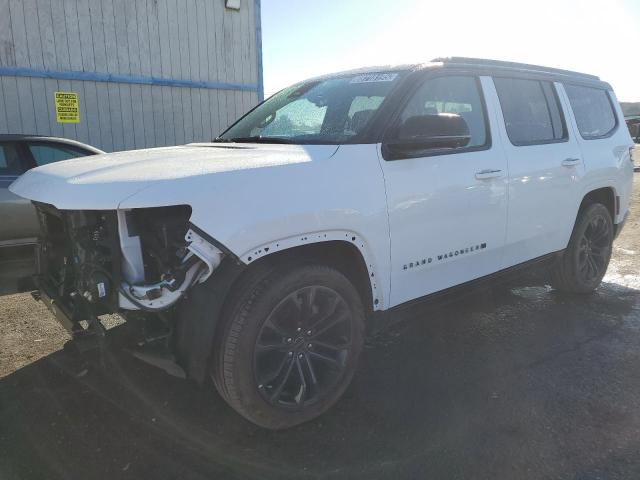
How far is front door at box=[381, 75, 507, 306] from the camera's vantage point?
292cm

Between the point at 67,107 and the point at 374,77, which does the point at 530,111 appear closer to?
the point at 374,77

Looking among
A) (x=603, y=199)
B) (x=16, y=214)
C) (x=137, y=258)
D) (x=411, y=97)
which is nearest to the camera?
(x=137, y=258)

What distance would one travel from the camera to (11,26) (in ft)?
25.1

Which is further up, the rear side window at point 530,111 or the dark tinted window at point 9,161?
the rear side window at point 530,111

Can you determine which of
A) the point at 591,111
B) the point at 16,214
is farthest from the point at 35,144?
the point at 591,111

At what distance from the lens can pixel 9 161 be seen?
5402mm

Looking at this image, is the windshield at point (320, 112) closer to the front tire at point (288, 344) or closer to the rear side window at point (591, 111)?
the front tire at point (288, 344)

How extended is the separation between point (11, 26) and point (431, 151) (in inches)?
293

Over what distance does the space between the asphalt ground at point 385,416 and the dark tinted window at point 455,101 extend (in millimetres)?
1251

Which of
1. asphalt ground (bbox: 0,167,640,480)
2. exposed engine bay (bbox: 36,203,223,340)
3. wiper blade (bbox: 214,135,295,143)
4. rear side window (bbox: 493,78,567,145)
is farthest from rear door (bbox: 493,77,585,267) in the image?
exposed engine bay (bbox: 36,203,223,340)

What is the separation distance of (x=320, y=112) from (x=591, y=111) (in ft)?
9.47

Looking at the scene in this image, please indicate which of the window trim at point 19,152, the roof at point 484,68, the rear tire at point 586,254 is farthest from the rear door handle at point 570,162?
the window trim at point 19,152

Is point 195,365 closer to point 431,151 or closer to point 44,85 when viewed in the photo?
point 431,151

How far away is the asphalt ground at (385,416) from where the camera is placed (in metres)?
2.46
